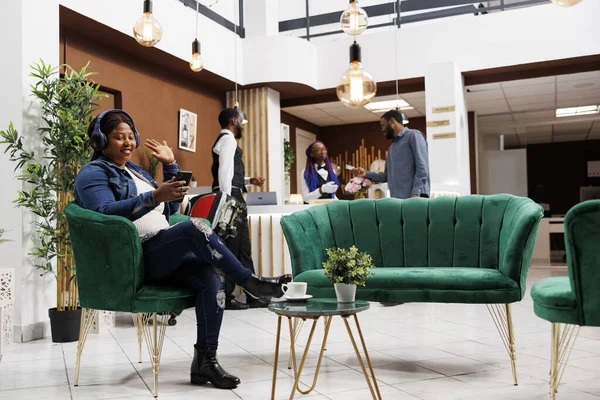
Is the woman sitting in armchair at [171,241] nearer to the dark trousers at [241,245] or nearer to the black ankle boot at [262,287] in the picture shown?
the black ankle boot at [262,287]

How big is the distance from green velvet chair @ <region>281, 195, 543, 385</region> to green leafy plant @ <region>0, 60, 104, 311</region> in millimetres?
1809

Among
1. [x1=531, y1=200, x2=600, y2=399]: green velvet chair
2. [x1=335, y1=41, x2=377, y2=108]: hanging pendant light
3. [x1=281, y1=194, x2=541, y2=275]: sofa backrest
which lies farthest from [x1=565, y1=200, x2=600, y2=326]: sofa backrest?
[x1=335, y1=41, x2=377, y2=108]: hanging pendant light

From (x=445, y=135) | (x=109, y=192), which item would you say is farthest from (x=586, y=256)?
(x=445, y=135)

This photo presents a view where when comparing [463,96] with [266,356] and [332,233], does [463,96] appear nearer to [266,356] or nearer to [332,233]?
[332,233]

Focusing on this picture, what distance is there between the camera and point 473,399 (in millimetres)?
2488

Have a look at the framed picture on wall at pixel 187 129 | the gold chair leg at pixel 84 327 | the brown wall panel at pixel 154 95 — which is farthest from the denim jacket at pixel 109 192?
the framed picture on wall at pixel 187 129

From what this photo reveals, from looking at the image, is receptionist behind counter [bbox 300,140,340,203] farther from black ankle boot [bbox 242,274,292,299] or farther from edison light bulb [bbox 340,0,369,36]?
black ankle boot [bbox 242,274,292,299]

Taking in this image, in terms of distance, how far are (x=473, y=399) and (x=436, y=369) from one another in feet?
1.85

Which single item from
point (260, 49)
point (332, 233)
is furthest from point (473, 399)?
point (260, 49)

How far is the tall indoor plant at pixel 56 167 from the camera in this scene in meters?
4.09

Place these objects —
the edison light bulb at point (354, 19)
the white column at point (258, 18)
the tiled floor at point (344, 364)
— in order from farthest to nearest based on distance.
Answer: the white column at point (258, 18), the edison light bulb at point (354, 19), the tiled floor at point (344, 364)

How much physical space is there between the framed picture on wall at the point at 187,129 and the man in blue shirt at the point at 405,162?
145 inches

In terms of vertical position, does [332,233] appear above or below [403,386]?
above

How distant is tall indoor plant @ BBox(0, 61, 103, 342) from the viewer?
4090 millimetres
